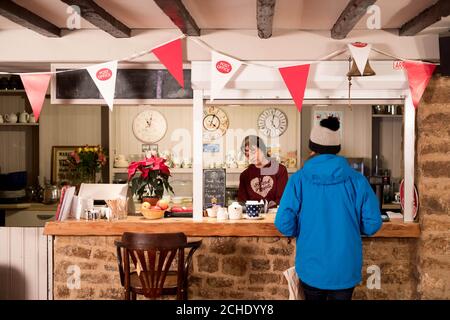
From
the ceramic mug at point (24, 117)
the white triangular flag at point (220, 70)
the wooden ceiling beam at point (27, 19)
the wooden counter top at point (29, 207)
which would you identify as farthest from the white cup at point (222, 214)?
the ceramic mug at point (24, 117)

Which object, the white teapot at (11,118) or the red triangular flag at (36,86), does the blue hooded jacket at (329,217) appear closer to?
the red triangular flag at (36,86)

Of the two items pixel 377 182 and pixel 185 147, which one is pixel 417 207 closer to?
pixel 377 182

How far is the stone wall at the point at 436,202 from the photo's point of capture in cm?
Result: 445

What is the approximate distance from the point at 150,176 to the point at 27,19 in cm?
155

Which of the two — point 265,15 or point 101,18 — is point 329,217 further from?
point 101,18

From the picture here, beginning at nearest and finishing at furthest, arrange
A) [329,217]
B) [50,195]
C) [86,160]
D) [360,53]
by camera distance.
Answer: [329,217] → [360,53] → [86,160] → [50,195]

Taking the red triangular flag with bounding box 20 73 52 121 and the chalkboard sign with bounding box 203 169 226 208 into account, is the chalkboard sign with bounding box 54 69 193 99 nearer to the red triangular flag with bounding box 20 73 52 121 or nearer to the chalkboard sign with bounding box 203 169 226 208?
the red triangular flag with bounding box 20 73 52 121

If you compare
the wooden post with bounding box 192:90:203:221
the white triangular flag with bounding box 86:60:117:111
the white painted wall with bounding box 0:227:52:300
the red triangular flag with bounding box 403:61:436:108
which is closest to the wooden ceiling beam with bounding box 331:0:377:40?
the red triangular flag with bounding box 403:61:436:108

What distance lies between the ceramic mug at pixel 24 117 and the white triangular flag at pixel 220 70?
12.5ft

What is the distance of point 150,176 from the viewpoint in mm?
4695

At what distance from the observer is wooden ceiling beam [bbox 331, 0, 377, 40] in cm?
338

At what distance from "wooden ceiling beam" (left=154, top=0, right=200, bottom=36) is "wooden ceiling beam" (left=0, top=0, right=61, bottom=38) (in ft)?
3.29

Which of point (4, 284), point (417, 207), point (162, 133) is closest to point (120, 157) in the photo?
point (162, 133)

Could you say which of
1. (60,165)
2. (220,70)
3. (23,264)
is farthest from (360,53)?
(60,165)
